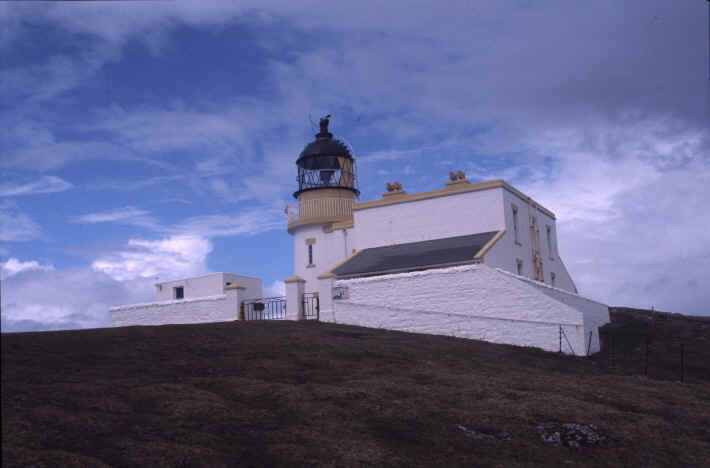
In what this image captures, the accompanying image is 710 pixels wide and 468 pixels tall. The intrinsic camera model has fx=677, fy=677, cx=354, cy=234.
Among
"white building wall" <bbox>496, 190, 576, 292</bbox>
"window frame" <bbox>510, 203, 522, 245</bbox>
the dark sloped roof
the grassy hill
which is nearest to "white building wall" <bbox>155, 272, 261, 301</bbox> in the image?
the dark sloped roof

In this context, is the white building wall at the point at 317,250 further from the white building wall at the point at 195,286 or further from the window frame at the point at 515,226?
the window frame at the point at 515,226

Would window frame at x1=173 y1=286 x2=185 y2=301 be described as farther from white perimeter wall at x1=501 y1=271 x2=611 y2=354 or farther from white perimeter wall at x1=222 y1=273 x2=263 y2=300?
white perimeter wall at x1=501 y1=271 x2=611 y2=354

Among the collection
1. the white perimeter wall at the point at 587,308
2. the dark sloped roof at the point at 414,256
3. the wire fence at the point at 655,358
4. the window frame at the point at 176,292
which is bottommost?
the wire fence at the point at 655,358

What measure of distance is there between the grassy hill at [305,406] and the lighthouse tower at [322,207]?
17871 millimetres

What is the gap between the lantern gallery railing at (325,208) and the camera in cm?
3875

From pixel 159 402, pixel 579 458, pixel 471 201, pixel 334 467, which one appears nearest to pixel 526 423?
pixel 579 458

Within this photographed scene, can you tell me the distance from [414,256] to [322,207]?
31.8 feet

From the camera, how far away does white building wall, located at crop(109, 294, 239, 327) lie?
30.6m

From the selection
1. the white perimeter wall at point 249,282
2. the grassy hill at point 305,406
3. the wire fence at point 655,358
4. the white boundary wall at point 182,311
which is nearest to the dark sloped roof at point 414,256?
the white perimeter wall at point 249,282

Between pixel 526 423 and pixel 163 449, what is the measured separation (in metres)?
6.90

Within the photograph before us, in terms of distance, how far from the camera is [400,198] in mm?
34656

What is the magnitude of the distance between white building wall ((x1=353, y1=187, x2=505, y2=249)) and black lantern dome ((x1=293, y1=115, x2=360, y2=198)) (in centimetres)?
491

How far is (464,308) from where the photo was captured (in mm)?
25906

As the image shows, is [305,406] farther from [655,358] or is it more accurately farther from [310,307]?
[310,307]
